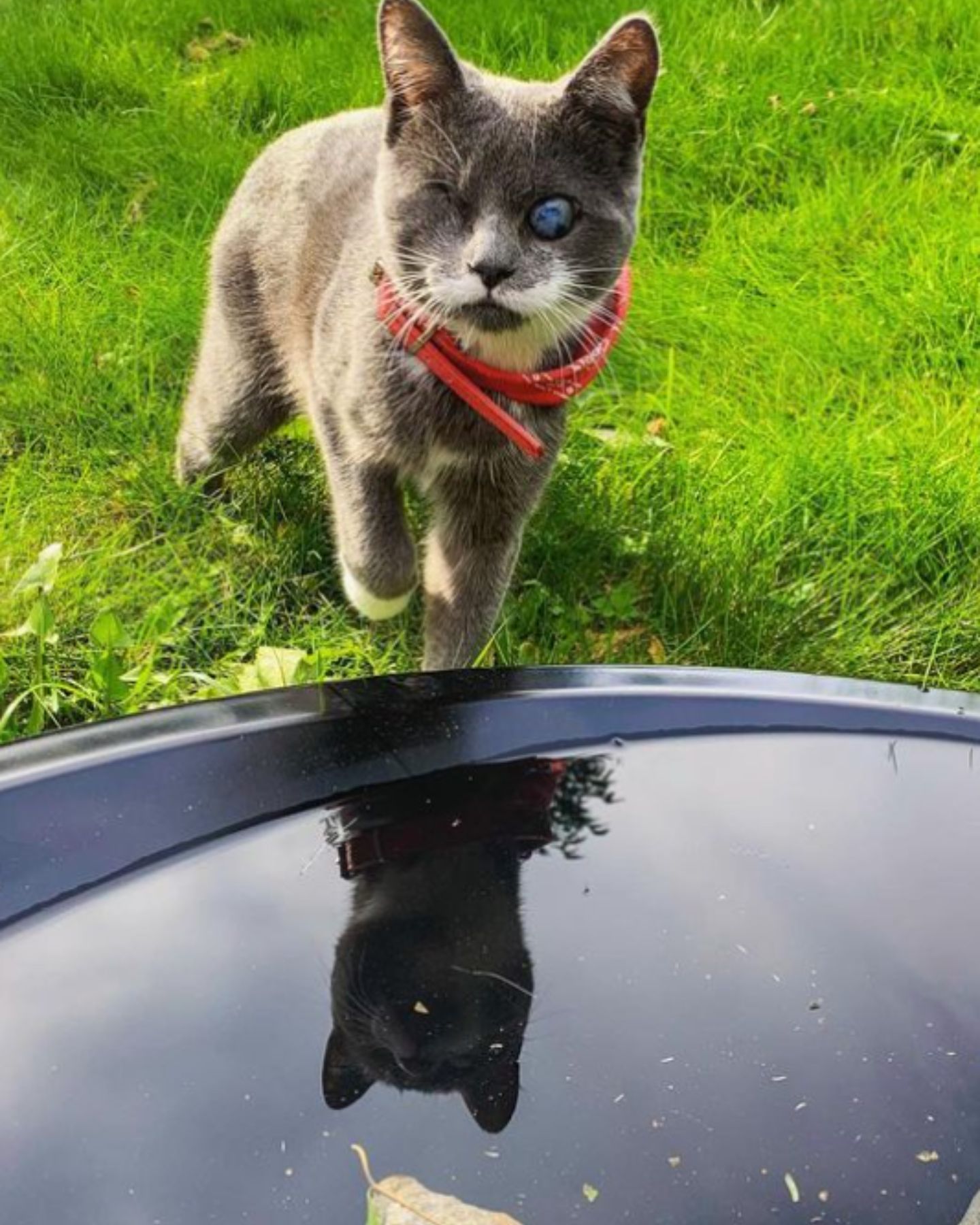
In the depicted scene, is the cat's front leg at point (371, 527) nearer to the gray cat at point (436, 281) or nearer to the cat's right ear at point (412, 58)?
the gray cat at point (436, 281)

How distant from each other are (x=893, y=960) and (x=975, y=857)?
181 millimetres

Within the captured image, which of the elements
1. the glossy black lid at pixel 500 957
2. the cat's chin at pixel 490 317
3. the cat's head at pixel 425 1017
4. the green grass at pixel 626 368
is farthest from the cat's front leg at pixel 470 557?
the cat's head at pixel 425 1017

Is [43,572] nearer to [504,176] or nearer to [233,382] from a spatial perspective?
[233,382]

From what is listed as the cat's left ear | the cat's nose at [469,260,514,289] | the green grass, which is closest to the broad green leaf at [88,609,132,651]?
the green grass

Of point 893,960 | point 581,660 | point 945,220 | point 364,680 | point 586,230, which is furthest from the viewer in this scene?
point 945,220

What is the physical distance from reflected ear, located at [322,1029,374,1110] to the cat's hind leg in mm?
1537

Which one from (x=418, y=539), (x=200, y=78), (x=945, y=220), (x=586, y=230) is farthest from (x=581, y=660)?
(x=200, y=78)

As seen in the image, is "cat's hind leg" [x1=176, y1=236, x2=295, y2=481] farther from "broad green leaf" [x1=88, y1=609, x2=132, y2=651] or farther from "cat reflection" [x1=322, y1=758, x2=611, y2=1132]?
"cat reflection" [x1=322, y1=758, x2=611, y2=1132]

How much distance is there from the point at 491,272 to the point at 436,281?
0.10m

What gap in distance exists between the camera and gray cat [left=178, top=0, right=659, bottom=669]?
1.81 m

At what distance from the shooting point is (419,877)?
1213mm

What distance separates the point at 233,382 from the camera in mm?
2408

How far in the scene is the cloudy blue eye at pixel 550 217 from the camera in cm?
182

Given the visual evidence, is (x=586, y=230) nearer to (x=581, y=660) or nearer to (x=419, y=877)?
(x=581, y=660)
